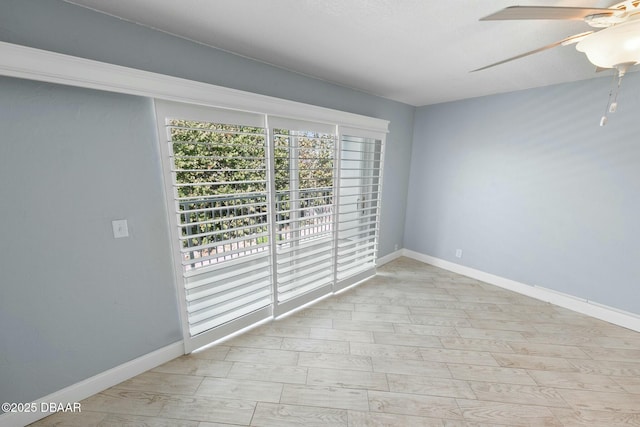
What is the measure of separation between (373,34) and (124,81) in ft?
5.05

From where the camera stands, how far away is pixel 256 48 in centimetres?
180

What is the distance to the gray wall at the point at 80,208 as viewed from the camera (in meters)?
1.27

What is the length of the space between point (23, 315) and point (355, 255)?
273cm

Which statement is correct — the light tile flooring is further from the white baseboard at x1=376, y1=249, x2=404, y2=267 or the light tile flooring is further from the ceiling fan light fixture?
the ceiling fan light fixture

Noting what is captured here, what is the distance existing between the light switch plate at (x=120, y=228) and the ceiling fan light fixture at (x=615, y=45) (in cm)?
273

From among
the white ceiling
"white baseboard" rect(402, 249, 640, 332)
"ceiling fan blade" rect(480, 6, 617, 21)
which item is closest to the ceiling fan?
"ceiling fan blade" rect(480, 6, 617, 21)

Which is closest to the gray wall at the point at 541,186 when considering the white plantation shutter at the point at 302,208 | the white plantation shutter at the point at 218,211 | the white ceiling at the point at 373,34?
the white ceiling at the point at 373,34

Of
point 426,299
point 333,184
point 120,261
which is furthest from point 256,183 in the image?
point 426,299

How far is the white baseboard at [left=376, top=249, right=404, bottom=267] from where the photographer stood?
375 centimetres

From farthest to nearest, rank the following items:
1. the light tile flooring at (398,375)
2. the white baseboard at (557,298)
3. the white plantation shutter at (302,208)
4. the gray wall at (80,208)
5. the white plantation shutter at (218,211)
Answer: the white baseboard at (557,298) → the white plantation shutter at (302,208) → the white plantation shutter at (218,211) → the light tile flooring at (398,375) → the gray wall at (80,208)

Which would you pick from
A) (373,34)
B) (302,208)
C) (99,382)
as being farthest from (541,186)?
(99,382)

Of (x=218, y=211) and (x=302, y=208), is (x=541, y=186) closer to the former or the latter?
(x=302, y=208)

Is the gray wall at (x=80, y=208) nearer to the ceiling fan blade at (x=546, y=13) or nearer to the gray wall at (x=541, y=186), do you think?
the ceiling fan blade at (x=546, y=13)

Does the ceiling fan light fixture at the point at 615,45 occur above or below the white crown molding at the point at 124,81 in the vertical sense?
above
